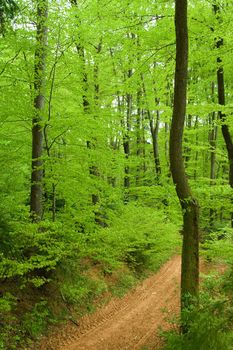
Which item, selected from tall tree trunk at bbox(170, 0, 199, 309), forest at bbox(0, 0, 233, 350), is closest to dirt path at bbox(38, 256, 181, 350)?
forest at bbox(0, 0, 233, 350)

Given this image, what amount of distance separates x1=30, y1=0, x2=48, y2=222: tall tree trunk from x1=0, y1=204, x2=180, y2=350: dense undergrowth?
818 mm

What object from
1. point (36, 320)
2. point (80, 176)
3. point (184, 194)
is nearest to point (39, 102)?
point (80, 176)

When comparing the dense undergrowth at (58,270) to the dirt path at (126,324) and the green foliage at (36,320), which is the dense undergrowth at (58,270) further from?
the dirt path at (126,324)

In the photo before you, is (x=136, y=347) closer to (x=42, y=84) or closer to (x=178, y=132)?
(x=178, y=132)

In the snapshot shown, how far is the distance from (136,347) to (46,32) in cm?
834

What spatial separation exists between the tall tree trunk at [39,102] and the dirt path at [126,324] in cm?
315

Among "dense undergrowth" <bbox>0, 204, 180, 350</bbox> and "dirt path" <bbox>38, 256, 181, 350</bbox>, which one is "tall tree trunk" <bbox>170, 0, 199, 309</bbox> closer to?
"dirt path" <bbox>38, 256, 181, 350</bbox>

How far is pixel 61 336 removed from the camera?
8.10m

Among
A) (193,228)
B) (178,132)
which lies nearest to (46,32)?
(178,132)

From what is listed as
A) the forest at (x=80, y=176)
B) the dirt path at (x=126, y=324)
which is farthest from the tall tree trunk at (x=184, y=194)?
the dirt path at (x=126, y=324)

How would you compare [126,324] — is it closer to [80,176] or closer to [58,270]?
[58,270]

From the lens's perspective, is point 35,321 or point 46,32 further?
point 46,32

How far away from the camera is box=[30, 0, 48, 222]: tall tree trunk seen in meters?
8.27

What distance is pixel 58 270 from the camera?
9672 millimetres
